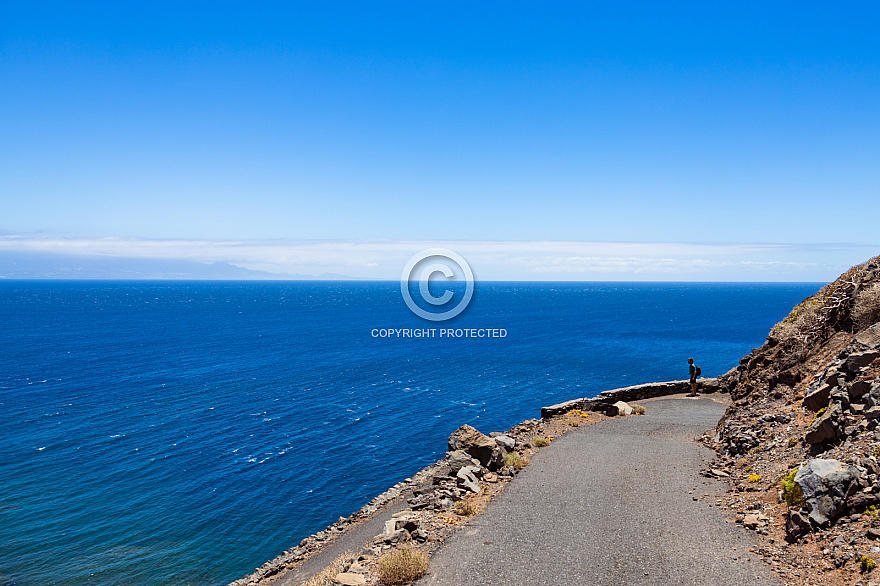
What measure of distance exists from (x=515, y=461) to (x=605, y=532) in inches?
244

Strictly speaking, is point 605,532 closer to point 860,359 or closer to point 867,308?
point 860,359

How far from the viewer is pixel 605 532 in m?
12.1

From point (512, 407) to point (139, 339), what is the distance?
→ 72.2m

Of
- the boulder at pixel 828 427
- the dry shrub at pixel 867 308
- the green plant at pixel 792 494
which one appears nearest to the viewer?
the green plant at pixel 792 494

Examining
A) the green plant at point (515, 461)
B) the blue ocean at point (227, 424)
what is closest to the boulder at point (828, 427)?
the green plant at point (515, 461)

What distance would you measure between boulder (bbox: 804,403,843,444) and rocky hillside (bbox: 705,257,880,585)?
2 centimetres

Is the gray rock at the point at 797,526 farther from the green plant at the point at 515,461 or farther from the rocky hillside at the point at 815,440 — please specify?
the green plant at the point at 515,461

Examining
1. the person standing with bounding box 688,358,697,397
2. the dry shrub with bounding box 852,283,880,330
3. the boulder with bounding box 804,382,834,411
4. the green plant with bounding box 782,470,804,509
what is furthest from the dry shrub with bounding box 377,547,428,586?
the person standing with bounding box 688,358,697,397

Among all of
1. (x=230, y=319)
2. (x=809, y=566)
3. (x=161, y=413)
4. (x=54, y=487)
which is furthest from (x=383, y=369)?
(x=230, y=319)

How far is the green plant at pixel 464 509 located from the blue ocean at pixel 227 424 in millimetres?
13468

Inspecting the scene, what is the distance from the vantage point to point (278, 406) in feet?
152

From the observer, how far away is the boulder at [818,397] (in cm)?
1458

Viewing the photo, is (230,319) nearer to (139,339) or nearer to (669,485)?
(139,339)

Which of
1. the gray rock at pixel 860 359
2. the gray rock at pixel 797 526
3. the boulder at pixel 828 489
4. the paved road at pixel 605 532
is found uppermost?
the gray rock at pixel 860 359
